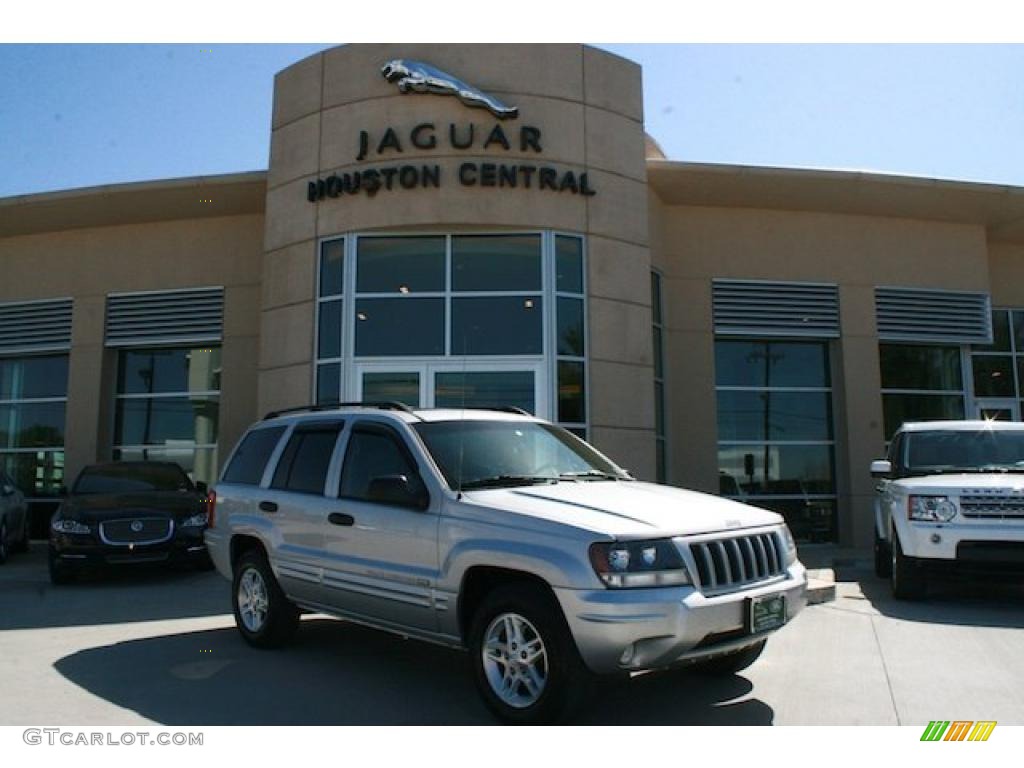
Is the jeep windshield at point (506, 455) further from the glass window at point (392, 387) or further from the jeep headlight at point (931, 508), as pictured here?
the glass window at point (392, 387)

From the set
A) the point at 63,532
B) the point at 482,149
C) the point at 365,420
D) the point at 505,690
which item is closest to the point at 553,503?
the point at 505,690

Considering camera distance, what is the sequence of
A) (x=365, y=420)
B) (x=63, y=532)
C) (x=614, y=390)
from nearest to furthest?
(x=365, y=420)
(x=63, y=532)
(x=614, y=390)

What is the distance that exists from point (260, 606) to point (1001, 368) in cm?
1592

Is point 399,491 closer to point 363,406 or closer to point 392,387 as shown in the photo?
point 363,406

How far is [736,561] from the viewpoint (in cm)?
493

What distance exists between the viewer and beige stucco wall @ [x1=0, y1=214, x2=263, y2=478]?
15.6m

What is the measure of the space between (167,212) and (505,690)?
1357cm

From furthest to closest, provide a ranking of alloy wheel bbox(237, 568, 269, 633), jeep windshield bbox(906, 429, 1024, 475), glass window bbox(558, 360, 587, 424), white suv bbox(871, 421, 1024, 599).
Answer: glass window bbox(558, 360, 587, 424), jeep windshield bbox(906, 429, 1024, 475), white suv bbox(871, 421, 1024, 599), alloy wheel bbox(237, 568, 269, 633)

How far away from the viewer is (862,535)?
1502 cm

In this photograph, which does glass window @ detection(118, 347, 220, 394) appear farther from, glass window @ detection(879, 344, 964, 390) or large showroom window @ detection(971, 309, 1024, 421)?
large showroom window @ detection(971, 309, 1024, 421)

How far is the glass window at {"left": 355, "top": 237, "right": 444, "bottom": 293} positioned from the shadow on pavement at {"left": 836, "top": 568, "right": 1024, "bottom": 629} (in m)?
7.08

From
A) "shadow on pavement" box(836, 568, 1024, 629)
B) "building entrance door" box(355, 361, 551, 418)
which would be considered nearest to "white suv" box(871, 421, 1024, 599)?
"shadow on pavement" box(836, 568, 1024, 629)

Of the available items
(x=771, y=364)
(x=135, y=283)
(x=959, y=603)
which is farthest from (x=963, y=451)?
(x=135, y=283)

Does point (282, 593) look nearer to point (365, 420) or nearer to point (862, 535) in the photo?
point (365, 420)
